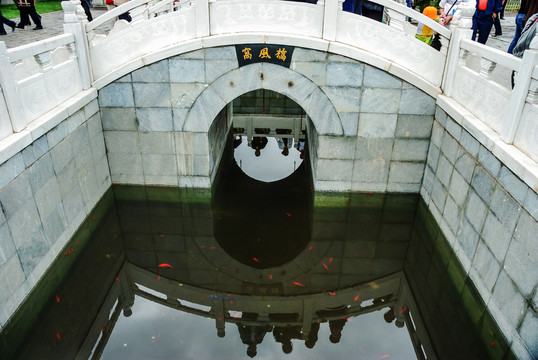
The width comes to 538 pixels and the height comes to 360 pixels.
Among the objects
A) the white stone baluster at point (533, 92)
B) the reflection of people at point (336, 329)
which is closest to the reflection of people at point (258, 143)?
the reflection of people at point (336, 329)

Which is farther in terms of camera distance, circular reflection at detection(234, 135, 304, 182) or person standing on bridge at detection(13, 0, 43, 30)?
person standing on bridge at detection(13, 0, 43, 30)

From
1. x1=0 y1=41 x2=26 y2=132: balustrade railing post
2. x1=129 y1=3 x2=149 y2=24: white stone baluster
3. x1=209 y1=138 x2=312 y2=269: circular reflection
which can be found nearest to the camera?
→ x1=0 y1=41 x2=26 y2=132: balustrade railing post

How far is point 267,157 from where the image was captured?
1059 centimetres

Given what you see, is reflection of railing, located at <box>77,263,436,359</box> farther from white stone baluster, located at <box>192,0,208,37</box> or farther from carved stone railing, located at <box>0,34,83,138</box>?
white stone baluster, located at <box>192,0,208,37</box>

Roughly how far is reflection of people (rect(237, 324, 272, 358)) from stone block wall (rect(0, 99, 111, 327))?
2.76 metres

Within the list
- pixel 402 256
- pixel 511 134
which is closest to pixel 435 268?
pixel 402 256

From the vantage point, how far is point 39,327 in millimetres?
4855

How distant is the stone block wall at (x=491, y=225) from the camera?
13.1 ft

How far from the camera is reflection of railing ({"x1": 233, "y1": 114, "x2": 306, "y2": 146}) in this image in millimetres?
11992

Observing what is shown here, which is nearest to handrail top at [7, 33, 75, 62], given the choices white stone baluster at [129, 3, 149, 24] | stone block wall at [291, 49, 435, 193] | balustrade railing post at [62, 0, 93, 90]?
balustrade railing post at [62, 0, 93, 90]

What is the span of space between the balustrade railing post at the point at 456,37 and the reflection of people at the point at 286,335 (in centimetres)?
441

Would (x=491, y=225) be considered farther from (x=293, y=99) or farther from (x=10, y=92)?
(x=10, y=92)

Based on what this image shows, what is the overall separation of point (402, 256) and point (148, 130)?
500 centimetres

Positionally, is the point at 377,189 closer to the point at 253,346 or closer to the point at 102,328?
the point at 253,346
